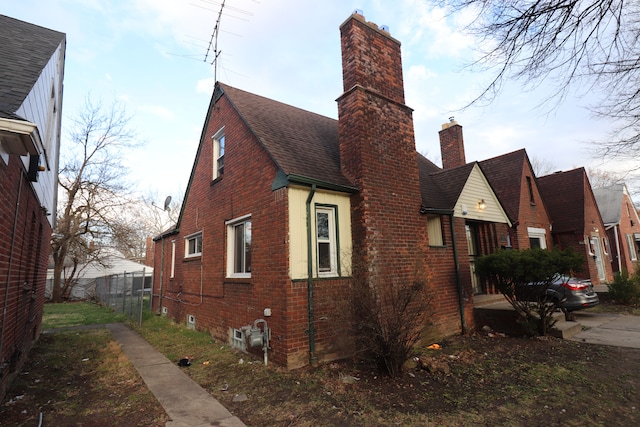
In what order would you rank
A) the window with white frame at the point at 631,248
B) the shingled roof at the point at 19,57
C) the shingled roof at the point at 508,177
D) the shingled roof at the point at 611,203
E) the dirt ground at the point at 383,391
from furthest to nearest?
the window with white frame at the point at 631,248 < the shingled roof at the point at 611,203 < the shingled roof at the point at 508,177 < the dirt ground at the point at 383,391 < the shingled roof at the point at 19,57

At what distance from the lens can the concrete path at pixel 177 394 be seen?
13.9ft

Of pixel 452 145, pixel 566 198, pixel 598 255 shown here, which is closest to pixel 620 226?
pixel 598 255

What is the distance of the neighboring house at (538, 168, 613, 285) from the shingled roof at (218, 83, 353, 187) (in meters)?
13.7

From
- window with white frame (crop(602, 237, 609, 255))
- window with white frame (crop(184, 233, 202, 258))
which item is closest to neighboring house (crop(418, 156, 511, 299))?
window with white frame (crop(184, 233, 202, 258))

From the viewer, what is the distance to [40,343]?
9078 mm

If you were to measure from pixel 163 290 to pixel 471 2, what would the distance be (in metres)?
14.1

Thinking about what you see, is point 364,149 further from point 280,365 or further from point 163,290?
point 163,290

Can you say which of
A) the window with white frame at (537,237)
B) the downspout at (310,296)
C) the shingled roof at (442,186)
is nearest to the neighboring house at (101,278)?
the downspout at (310,296)

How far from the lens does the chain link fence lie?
12.6m

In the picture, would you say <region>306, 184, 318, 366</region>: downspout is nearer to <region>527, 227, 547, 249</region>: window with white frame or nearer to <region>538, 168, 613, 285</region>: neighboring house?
<region>527, 227, 547, 249</region>: window with white frame

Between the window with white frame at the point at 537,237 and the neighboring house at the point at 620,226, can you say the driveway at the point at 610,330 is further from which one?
the neighboring house at the point at 620,226

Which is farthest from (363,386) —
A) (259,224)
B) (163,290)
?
(163,290)

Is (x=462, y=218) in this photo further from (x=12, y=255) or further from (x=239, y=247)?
(x=12, y=255)

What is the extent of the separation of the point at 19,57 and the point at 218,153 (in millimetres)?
5473
